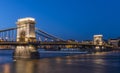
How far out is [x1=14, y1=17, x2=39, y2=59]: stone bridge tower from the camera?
7719cm

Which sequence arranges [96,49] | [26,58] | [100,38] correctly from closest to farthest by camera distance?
1. [26,58]
2. [96,49]
3. [100,38]

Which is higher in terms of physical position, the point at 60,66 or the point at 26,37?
the point at 26,37

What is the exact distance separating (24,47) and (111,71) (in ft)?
123

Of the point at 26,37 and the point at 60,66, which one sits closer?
the point at 60,66

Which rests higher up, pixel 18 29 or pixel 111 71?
pixel 18 29

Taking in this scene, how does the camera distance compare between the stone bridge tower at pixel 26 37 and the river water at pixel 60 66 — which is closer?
the river water at pixel 60 66

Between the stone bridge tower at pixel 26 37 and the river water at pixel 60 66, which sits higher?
the stone bridge tower at pixel 26 37

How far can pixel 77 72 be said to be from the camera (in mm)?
42156

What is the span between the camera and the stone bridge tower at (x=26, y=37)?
7719 cm

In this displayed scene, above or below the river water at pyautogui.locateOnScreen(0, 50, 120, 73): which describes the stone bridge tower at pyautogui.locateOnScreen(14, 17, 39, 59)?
above

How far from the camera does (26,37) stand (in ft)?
264

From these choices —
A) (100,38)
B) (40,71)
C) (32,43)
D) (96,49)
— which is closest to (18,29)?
(32,43)

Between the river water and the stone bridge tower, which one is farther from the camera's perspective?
the stone bridge tower

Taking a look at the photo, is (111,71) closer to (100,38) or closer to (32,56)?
(32,56)
